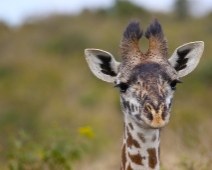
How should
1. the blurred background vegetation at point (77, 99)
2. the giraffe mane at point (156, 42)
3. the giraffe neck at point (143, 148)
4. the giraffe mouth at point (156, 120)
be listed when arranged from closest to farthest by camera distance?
the giraffe mouth at point (156, 120), the giraffe neck at point (143, 148), the giraffe mane at point (156, 42), the blurred background vegetation at point (77, 99)

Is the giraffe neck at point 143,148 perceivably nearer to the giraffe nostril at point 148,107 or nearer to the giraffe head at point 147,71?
the giraffe head at point 147,71

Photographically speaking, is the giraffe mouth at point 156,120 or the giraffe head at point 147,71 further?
the giraffe head at point 147,71

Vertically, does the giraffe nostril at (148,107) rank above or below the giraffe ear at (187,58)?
above

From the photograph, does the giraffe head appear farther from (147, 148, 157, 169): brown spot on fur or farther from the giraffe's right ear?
(147, 148, 157, 169): brown spot on fur

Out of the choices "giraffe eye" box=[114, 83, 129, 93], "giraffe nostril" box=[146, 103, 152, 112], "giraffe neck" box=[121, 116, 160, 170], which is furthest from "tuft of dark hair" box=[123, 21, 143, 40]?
"giraffe nostril" box=[146, 103, 152, 112]

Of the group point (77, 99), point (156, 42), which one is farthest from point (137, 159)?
point (77, 99)

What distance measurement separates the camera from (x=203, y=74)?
96.7 feet

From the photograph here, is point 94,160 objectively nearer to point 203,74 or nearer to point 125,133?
point 125,133

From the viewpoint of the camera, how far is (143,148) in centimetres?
732

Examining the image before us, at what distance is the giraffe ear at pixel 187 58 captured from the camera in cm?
817

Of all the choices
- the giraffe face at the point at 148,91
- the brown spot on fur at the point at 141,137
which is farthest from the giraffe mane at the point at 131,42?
the brown spot on fur at the point at 141,137

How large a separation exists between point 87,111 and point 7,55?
1611 centimetres

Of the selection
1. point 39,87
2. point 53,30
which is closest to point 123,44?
point 39,87

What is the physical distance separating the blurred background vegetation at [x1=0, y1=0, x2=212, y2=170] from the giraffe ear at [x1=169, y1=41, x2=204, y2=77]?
1.11 metres
